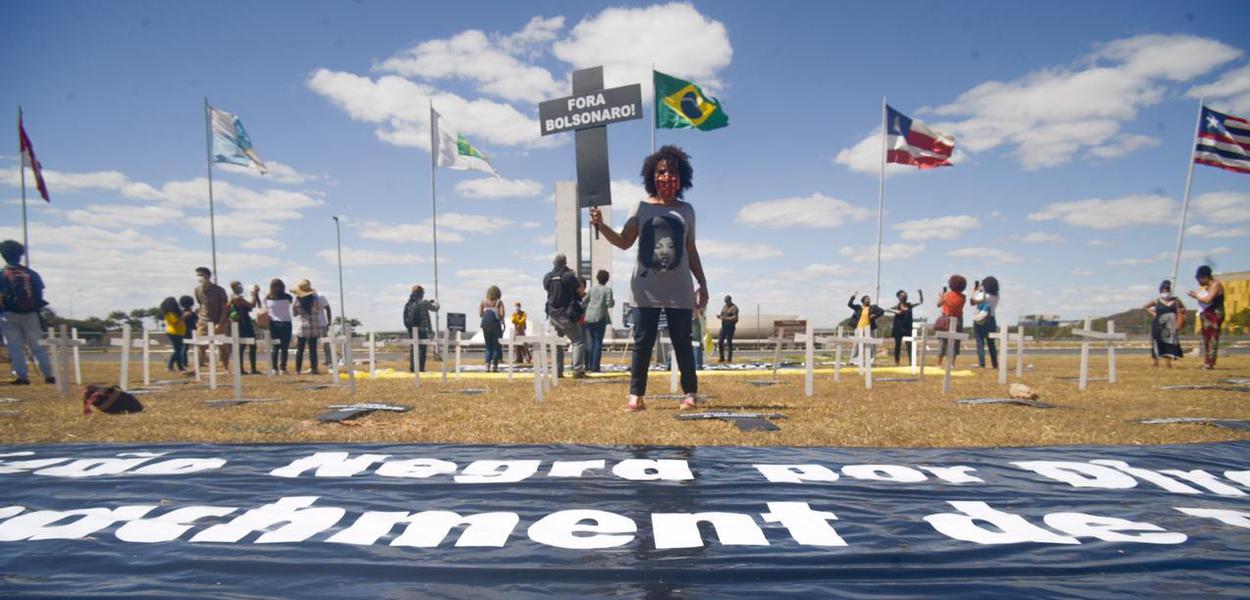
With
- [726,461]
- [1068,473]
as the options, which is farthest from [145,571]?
[1068,473]

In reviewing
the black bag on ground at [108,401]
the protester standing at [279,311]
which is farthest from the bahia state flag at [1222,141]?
the black bag on ground at [108,401]

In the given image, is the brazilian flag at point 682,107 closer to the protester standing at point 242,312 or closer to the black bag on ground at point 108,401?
the protester standing at point 242,312

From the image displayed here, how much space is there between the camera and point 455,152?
22.0 m

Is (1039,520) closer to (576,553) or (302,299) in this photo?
(576,553)

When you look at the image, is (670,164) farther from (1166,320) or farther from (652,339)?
(1166,320)

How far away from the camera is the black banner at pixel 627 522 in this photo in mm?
1833

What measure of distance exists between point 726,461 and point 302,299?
10592 millimetres

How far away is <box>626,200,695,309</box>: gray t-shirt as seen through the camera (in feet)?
17.3

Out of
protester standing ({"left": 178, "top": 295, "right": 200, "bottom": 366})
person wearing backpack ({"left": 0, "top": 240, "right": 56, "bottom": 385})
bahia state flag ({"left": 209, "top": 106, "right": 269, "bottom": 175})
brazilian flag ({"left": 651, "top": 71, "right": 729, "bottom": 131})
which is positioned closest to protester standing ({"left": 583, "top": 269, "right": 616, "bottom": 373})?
person wearing backpack ({"left": 0, "top": 240, "right": 56, "bottom": 385})

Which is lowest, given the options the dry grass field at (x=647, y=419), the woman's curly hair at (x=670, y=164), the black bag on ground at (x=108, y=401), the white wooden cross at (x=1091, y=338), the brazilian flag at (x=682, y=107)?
the dry grass field at (x=647, y=419)

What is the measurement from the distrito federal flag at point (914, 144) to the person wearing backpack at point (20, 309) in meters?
19.2

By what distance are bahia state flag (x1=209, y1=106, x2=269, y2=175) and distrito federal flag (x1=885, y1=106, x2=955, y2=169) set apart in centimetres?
1959

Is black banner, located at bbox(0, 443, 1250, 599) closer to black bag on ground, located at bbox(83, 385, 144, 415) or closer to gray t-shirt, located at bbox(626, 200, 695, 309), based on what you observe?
gray t-shirt, located at bbox(626, 200, 695, 309)

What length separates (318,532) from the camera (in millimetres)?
2250
